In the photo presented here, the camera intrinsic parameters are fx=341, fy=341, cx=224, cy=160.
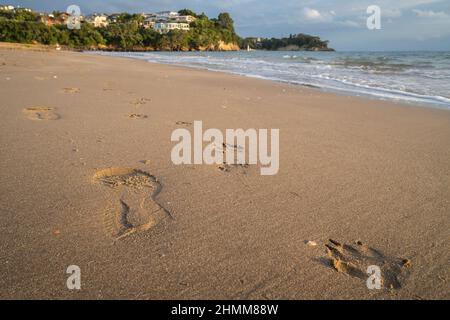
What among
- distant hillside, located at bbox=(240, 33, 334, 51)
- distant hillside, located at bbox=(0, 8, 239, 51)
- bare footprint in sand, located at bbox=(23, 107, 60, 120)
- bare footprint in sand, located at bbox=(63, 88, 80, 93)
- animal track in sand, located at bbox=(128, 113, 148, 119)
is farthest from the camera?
distant hillside, located at bbox=(240, 33, 334, 51)

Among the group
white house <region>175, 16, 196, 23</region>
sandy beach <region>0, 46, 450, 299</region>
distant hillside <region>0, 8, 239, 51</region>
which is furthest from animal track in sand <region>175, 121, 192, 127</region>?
white house <region>175, 16, 196, 23</region>

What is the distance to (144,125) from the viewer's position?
4027mm

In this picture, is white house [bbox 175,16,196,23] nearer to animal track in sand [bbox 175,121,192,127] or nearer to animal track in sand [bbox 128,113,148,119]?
animal track in sand [bbox 128,113,148,119]

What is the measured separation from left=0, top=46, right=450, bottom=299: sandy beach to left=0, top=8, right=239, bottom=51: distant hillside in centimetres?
5579

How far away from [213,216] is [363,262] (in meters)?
0.86

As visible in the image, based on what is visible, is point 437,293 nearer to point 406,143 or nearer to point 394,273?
point 394,273

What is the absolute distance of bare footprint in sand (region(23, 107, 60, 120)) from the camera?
4.07m

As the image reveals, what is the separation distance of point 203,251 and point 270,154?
1653 mm

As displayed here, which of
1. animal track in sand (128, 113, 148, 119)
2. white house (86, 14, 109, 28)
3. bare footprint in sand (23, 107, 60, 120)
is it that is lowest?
animal track in sand (128, 113, 148, 119)

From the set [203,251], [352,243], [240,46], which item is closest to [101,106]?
[203,251]

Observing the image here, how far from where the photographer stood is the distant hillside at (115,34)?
49.6 m

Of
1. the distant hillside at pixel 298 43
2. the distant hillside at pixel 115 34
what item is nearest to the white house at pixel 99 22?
the distant hillside at pixel 115 34

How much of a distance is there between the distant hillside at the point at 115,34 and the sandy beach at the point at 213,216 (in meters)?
55.8

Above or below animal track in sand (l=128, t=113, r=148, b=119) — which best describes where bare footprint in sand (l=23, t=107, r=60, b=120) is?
above
